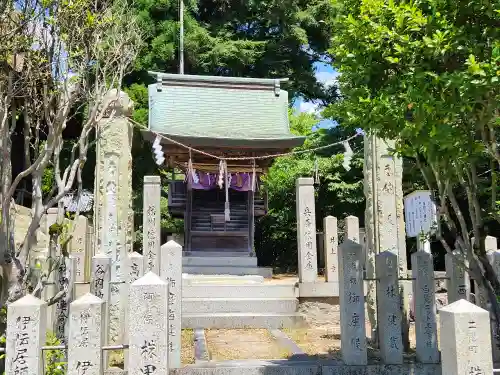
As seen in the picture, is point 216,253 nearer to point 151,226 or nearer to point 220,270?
point 220,270

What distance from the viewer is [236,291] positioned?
9164 mm

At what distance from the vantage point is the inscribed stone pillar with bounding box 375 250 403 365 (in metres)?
5.27

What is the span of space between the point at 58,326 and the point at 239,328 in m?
3.33

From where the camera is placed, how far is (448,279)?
5789 millimetres

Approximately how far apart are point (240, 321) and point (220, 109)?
24.4ft

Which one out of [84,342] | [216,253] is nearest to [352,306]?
[84,342]

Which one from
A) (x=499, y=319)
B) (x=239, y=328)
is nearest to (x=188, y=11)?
(x=239, y=328)

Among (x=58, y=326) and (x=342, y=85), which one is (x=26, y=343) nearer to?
(x=58, y=326)

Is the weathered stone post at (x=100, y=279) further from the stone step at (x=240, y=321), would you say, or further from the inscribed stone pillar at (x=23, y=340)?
the stone step at (x=240, y=321)

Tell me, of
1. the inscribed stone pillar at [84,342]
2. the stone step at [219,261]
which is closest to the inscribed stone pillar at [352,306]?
the inscribed stone pillar at [84,342]

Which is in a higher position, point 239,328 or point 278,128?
point 278,128

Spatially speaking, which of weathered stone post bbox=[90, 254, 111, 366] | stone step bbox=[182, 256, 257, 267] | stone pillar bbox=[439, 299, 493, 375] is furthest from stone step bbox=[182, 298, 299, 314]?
stone pillar bbox=[439, 299, 493, 375]

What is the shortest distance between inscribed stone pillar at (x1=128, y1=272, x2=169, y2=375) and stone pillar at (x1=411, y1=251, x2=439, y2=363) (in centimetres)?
307

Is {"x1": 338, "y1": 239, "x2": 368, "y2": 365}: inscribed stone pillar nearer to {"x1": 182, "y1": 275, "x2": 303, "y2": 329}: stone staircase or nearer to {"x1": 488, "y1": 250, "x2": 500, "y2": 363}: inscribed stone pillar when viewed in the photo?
{"x1": 488, "y1": 250, "x2": 500, "y2": 363}: inscribed stone pillar
